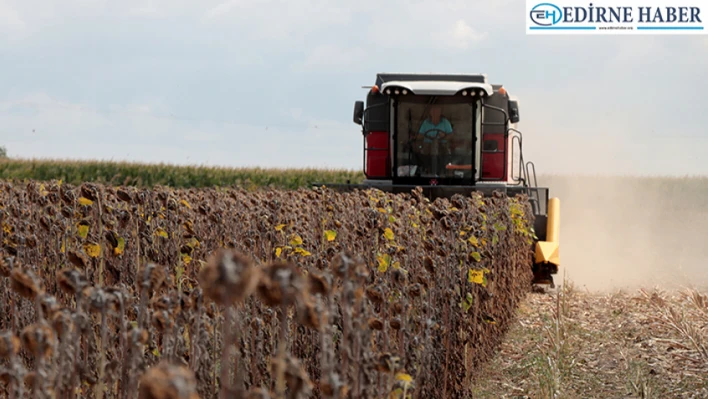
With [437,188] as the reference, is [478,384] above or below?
below

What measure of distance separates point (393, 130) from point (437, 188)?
59.2 inches

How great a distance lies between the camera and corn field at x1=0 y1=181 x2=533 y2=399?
5.13 feet

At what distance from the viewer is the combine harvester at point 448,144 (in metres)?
11.1

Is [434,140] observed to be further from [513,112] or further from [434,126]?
[513,112]

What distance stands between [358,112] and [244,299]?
9.04 meters

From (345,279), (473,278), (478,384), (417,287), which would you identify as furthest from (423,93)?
(345,279)

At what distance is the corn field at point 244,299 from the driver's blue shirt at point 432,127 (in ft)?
13.1

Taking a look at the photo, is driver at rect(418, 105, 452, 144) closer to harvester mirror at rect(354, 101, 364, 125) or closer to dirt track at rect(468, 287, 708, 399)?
harvester mirror at rect(354, 101, 364, 125)

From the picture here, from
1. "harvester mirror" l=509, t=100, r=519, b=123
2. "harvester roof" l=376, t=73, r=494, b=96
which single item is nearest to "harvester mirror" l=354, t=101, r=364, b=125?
"harvester roof" l=376, t=73, r=494, b=96

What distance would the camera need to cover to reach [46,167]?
31797 mm

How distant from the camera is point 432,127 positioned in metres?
11.9

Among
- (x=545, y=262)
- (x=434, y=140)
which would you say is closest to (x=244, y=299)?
(x=545, y=262)

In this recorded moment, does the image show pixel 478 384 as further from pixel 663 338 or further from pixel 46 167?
pixel 46 167

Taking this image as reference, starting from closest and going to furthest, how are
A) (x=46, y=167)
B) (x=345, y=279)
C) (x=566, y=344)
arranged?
(x=345, y=279) → (x=566, y=344) → (x=46, y=167)
